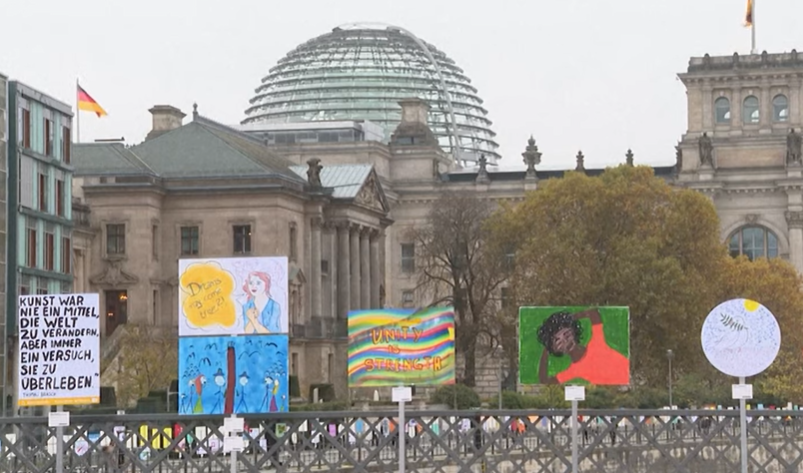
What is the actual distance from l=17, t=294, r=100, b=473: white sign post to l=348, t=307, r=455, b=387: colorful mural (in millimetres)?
6580

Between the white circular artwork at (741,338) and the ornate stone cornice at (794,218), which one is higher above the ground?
the ornate stone cornice at (794,218)

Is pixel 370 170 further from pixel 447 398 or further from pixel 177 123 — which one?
pixel 447 398

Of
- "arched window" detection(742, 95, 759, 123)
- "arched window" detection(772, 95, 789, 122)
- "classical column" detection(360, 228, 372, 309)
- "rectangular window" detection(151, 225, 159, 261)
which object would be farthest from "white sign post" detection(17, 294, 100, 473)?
"arched window" detection(772, 95, 789, 122)

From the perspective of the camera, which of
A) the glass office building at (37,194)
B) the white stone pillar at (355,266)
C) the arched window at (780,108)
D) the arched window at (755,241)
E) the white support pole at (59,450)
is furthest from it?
the arched window at (780,108)

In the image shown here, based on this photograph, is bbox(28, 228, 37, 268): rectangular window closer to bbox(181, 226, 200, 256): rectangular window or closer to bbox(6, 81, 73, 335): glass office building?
bbox(6, 81, 73, 335): glass office building

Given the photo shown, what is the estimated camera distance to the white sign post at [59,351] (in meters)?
44.6

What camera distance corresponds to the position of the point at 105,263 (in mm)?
115938

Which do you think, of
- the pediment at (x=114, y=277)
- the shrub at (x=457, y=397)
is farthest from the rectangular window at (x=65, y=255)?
the pediment at (x=114, y=277)

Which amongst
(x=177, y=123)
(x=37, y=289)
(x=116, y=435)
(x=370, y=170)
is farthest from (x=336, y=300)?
(x=116, y=435)

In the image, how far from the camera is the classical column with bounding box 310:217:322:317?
403 ft

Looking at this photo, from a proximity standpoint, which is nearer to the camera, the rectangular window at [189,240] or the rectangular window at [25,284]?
the rectangular window at [25,284]

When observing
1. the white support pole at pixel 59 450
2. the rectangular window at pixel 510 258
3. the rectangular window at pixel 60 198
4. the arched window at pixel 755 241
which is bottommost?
the white support pole at pixel 59 450

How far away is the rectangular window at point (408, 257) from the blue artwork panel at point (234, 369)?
4521 inches

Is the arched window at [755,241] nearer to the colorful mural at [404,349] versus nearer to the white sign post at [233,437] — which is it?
the colorful mural at [404,349]
